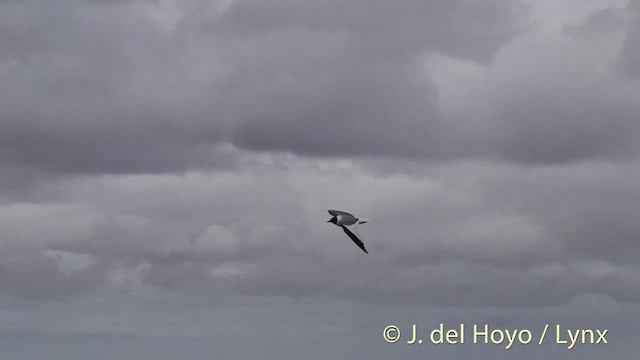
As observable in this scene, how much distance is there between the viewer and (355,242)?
7077 inches

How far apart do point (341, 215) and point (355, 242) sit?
4766 mm

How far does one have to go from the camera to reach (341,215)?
178875 millimetres
